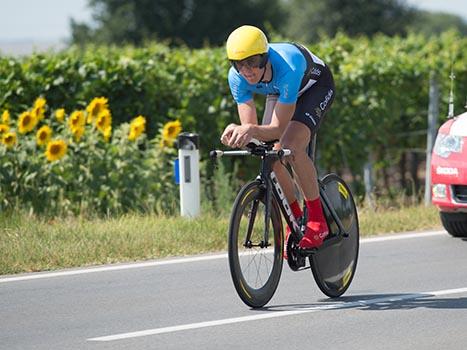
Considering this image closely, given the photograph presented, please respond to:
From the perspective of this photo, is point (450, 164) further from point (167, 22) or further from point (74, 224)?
point (167, 22)

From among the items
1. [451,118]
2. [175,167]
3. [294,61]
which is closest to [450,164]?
[451,118]

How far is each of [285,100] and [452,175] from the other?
3.56 meters

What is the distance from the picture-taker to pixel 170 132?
529 inches

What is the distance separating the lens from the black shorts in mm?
8156

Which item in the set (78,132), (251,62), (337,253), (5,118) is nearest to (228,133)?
(251,62)

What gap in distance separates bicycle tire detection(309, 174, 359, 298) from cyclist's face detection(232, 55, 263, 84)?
1120 mm

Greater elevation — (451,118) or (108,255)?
(451,118)

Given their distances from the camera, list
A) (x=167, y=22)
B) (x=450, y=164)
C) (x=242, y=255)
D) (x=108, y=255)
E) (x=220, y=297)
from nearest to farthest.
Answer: (x=242, y=255), (x=220, y=297), (x=108, y=255), (x=450, y=164), (x=167, y=22)

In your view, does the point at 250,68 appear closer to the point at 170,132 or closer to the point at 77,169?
the point at 77,169

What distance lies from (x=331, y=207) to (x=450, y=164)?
Answer: 2766 millimetres

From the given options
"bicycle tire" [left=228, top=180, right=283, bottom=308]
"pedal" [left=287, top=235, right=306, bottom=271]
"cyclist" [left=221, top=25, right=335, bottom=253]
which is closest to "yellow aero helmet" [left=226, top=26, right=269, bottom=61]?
"cyclist" [left=221, top=25, right=335, bottom=253]

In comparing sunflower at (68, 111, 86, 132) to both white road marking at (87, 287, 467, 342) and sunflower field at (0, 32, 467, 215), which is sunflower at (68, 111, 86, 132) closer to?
sunflower field at (0, 32, 467, 215)

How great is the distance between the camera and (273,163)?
26.5 ft

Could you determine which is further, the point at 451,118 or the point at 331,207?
the point at 451,118
